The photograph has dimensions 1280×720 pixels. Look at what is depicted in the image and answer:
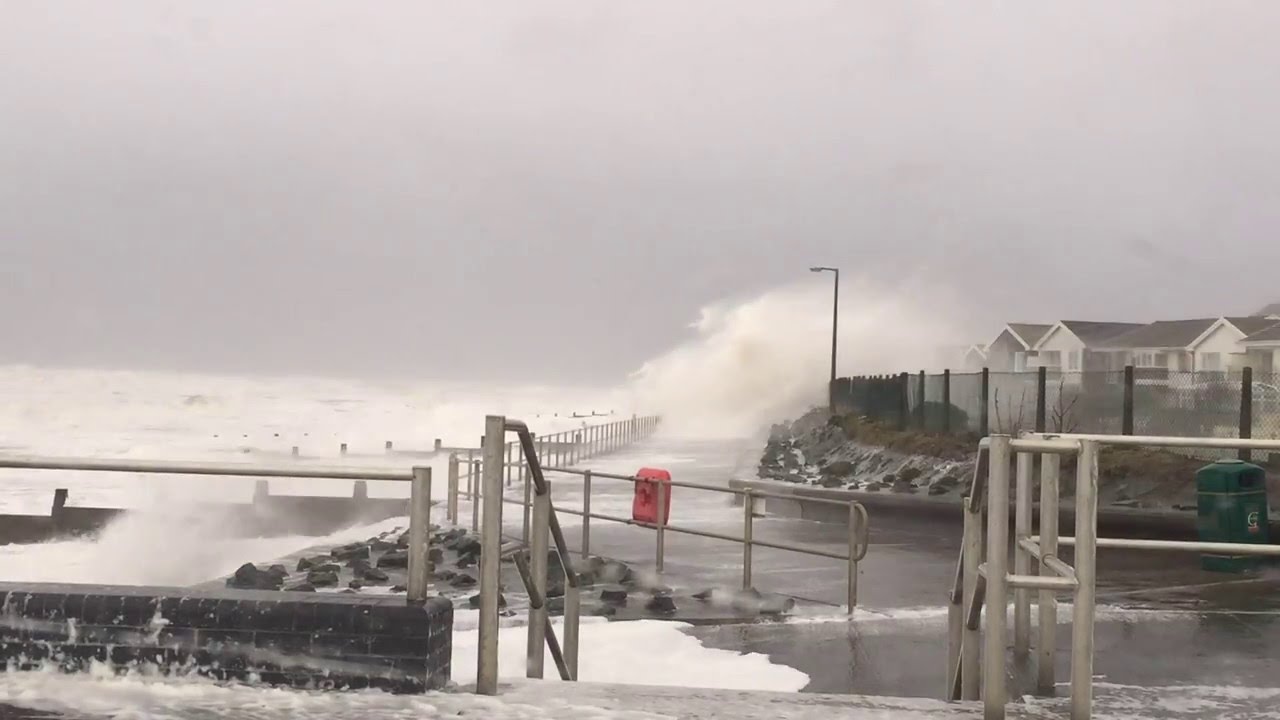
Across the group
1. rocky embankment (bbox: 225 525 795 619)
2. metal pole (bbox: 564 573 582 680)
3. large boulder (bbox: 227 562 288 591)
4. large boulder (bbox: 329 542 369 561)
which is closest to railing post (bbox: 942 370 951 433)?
rocky embankment (bbox: 225 525 795 619)

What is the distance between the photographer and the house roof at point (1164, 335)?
7562 cm

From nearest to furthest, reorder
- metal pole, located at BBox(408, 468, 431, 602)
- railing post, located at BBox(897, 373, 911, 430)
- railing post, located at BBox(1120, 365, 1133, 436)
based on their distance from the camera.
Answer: metal pole, located at BBox(408, 468, 431, 602) < railing post, located at BBox(1120, 365, 1133, 436) < railing post, located at BBox(897, 373, 911, 430)

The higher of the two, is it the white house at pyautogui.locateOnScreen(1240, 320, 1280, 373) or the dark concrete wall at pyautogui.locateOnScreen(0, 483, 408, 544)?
the white house at pyautogui.locateOnScreen(1240, 320, 1280, 373)

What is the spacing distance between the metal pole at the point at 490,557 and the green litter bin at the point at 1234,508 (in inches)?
382

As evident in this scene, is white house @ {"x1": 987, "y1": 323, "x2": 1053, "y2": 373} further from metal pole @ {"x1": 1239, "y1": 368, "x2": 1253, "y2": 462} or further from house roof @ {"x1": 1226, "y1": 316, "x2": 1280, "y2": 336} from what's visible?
metal pole @ {"x1": 1239, "y1": 368, "x2": 1253, "y2": 462}

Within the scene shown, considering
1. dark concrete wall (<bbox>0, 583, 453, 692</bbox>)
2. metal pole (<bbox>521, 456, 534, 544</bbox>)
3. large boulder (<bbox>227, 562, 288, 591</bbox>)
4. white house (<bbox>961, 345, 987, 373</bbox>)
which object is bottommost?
large boulder (<bbox>227, 562, 288, 591</bbox>)

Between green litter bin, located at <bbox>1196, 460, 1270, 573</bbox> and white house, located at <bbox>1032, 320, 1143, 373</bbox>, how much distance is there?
237 ft

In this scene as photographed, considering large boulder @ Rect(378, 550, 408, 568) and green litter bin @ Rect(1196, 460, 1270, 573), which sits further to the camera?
large boulder @ Rect(378, 550, 408, 568)

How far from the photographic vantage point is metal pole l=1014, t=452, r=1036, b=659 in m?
6.38

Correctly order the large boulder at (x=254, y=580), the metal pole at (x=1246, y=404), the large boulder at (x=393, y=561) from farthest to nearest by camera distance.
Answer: the metal pole at (x=1246, y=404) → the large boulder at (x=393, y=561) → the large boulder at (x=254, y=580)

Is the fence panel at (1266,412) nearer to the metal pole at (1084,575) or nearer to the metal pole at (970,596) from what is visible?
the metal pole at (970,596)

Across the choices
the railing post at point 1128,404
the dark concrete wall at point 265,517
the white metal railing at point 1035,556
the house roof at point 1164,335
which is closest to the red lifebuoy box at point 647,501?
the white metal railing at point 1035,556

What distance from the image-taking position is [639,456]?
4150 cm

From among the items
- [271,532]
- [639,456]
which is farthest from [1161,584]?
[639,456]
